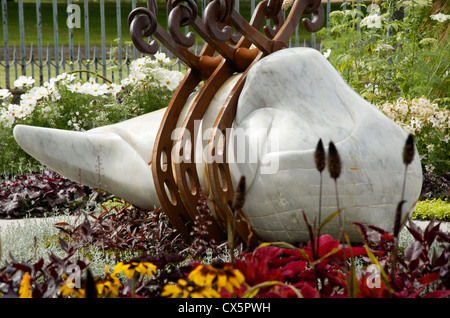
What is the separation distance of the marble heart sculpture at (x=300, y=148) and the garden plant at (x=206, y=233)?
0.10m

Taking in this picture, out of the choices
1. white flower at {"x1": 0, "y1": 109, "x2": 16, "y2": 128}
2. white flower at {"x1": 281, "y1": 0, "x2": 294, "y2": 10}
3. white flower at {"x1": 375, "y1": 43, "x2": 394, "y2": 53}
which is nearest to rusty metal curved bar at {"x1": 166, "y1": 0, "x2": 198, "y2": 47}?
white flower at {"x1": 281, "y1": 0, "x2": 294, "y2": 10}

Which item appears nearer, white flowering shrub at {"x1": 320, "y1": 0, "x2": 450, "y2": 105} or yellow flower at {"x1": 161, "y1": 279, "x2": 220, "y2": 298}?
yellow flower at {"x1": 161, "y1": 279, "x2": 220, "y2": 298}

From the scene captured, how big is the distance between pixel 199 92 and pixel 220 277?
6.31 feet

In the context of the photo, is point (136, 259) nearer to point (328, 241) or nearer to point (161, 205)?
point (328, 241)

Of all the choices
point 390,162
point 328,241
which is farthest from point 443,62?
point 328,241

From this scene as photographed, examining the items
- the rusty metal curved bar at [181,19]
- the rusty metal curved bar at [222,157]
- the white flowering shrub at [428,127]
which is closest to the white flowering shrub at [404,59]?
the white flowering shrub at [428,127]

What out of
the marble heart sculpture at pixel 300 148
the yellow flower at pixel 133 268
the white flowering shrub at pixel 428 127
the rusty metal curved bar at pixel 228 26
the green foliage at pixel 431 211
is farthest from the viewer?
the white flowering shrub at pixel 428 127

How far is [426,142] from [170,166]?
3.55 m

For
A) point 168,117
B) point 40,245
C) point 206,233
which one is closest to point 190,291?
point 206,233

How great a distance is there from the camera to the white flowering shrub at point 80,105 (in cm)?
684

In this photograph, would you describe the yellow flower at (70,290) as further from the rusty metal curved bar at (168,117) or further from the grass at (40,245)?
the rusty metal curved bar at (168,117)

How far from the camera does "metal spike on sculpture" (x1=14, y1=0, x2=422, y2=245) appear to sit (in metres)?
3.17

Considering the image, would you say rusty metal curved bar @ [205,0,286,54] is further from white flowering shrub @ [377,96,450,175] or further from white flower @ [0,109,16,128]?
white flower @ [0,109,16,128]

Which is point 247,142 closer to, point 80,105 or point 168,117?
point 168,117
